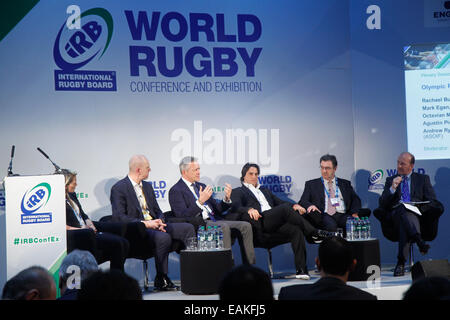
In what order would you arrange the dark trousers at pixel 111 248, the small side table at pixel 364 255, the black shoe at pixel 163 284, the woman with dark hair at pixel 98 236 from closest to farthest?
the woman with dark hair at pixel 98 236 < the dark trousers at pixel 111 248 < the black shoe at pixel 163 284 < the small side table at pixel 364 255

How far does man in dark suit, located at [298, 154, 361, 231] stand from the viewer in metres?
6.75

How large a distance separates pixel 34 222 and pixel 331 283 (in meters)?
2.85

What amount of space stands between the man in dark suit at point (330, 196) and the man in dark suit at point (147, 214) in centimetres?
157

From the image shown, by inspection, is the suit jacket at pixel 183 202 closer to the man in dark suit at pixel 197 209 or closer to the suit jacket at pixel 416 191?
the man in dark suit at pixel 197 209

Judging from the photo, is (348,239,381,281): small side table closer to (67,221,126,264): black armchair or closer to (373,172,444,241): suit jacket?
(373,172,444,241): suit jacket

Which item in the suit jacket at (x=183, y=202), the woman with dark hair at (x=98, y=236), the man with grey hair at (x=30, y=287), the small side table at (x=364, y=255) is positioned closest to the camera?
the man with grey hair at (x=30, y=287)

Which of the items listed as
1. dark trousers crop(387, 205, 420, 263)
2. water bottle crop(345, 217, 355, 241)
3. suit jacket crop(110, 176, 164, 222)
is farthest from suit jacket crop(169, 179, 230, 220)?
dark trousers crop(387, 205, 420, 263)

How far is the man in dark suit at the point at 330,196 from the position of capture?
6750mm

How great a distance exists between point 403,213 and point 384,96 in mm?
1836

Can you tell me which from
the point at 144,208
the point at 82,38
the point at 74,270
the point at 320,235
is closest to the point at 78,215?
the point at 144,208

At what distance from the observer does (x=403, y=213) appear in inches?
253

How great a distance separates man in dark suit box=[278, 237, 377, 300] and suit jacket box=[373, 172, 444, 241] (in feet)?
12.4

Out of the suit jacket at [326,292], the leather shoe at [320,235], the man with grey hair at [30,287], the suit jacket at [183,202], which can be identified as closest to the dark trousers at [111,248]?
the suit jacket at [183,202]
